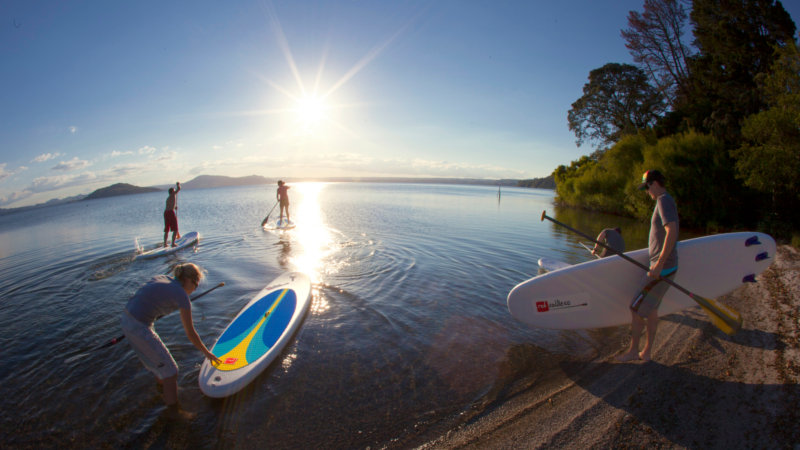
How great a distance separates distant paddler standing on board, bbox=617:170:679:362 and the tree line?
11.8 meters

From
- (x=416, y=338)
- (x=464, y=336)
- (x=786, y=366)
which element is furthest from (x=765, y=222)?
(x=416, y=338)

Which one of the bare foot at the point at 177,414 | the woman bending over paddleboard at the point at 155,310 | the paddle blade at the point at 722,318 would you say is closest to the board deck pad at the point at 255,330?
the bare foot at the point at 177,414

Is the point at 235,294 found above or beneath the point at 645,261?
beneath

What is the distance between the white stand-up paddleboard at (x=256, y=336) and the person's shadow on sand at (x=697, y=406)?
4.38m

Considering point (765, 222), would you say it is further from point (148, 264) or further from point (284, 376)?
point (148, 264)

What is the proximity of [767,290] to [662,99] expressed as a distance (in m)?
31.6

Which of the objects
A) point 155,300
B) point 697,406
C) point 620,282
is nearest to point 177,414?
point 155,300

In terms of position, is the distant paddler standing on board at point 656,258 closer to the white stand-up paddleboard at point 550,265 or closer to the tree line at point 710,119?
the white stand-up paddleboard at point 550,265

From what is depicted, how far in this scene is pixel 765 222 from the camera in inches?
475

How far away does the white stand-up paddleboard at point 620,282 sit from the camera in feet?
15.6

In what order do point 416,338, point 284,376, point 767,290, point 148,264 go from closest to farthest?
point 284,376
point 416,338
point 767,290
point 148,264

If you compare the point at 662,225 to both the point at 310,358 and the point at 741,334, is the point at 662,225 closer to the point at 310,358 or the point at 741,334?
the point at 741,334

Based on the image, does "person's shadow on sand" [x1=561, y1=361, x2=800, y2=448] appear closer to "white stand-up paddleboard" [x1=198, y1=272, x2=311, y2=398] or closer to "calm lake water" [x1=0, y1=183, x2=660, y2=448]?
"calm lake water" [x1=0, y1=183, x2=660, y2=448]

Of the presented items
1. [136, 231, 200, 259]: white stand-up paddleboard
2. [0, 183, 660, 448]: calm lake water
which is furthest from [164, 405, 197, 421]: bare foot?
[136, 231, 200, 259]: white stand-up paddleboard
